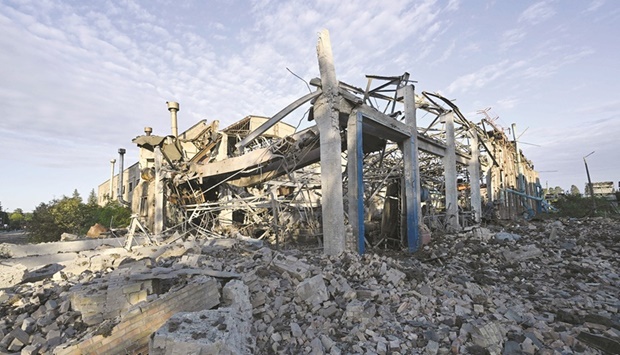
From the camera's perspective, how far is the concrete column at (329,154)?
691 cm

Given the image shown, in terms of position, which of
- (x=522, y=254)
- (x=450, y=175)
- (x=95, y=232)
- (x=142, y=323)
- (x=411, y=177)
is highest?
(x=450, y=175)

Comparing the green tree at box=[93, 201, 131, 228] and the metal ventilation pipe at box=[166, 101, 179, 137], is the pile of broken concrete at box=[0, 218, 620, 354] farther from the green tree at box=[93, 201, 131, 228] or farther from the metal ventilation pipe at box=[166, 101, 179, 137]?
the green tree at box=[93, 201, 131, 228]

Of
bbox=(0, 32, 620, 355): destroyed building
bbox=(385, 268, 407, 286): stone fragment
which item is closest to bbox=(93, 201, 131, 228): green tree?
bbox=(0, 32, 620, 355): destroyed building

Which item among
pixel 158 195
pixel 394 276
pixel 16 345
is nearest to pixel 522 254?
pixel 394 276

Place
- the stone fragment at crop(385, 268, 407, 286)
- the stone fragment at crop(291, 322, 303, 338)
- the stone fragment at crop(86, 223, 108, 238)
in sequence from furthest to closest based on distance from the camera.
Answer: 1. the stone fragment at crop(86, 223, 108, 238)
2. the stone fragment at crop(385, 268, 407, 286)
3. the stone fragment at crop(291, 322, 303, 338)

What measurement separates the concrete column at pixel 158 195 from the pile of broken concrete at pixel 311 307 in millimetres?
5569

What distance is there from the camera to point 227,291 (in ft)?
13.2

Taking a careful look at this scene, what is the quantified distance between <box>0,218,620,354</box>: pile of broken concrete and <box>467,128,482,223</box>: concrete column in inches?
298

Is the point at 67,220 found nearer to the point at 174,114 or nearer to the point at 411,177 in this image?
the point at 174,114

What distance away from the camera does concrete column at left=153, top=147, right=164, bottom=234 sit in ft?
40.7

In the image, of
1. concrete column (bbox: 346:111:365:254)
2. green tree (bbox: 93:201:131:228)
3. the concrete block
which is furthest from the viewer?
green tree (bbox: 93:201:131:228)

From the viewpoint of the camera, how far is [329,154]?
7008mm

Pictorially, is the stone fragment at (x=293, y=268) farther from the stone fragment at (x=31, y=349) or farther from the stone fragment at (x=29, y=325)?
the stone fragment at (x=29, y=325)

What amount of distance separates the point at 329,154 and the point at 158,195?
8.75m
